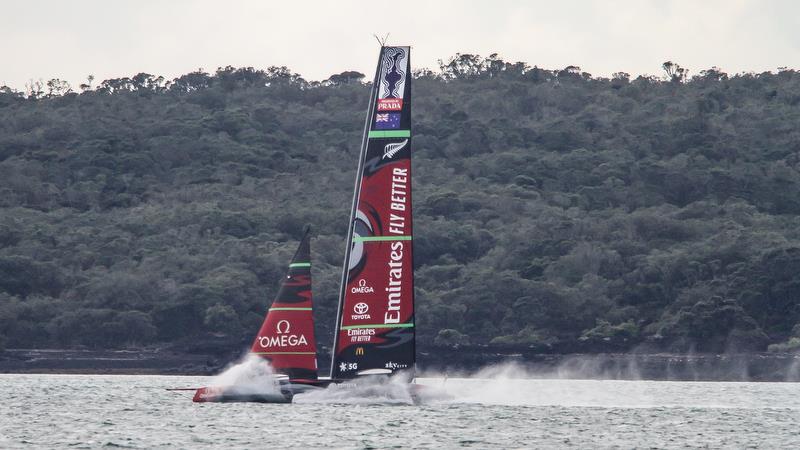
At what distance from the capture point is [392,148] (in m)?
47.2

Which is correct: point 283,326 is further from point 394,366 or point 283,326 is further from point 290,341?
point 394,366

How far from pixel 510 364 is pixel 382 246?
67.2 meters

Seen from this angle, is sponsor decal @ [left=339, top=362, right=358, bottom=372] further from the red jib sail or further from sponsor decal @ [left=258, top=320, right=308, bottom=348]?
sponsor decal @ [left=258, top=320, right=308, bottom=348]

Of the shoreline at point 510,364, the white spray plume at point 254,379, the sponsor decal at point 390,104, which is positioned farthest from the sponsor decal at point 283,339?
the shoreline at point 510,364

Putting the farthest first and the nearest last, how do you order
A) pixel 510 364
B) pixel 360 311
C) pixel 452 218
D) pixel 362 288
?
pixel 452 218 < pixel 510 364 < pixel 360 311 < pixel 362 288

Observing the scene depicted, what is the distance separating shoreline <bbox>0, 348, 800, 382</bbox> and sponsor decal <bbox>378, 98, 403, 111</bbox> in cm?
6102

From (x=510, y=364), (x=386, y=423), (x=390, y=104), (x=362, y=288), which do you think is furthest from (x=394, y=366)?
(x=510, y=364)

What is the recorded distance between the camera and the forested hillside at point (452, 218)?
118688mm

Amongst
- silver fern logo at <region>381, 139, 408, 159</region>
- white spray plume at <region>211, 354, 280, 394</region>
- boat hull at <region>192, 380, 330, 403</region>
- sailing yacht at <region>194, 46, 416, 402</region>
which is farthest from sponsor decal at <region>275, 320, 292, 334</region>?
silver fern logo at <region>381, 139, 408, 159</region>

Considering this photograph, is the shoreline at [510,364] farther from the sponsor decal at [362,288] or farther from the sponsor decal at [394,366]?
the sponsor decal at [362,288]

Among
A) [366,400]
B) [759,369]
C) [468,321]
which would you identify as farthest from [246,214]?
[366,400]

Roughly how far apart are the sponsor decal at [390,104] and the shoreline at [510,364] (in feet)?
200

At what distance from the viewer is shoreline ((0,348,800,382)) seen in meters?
108

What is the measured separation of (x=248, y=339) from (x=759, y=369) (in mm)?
35462
